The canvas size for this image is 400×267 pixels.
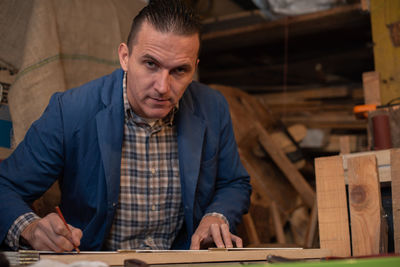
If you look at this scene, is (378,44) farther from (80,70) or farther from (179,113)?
(80,70)

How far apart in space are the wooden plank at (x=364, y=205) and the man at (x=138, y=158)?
486 millimetres

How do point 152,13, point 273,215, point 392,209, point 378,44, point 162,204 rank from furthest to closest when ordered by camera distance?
point 273,215 → point 378,44 → point 162,204 → point 152,13 → point 392,209

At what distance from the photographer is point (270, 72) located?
523 cm

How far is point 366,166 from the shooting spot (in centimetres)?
191

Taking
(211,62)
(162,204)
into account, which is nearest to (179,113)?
(162,204)

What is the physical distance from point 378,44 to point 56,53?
222cm

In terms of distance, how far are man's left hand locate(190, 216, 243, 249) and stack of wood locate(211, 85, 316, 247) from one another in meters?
1.51

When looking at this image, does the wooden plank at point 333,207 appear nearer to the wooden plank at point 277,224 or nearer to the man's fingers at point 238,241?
the man's fingers at point 238,241

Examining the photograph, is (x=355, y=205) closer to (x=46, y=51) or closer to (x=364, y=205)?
(x=364, y=205)

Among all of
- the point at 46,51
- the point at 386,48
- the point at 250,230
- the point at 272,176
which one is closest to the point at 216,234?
the point at 250,230

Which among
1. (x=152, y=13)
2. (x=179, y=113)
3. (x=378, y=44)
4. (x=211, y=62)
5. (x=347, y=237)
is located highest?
(x=211, y=62)

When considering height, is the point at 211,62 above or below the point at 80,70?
above

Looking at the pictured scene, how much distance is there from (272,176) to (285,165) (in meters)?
0.18

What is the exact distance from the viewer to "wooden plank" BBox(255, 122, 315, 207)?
4.01 metres
